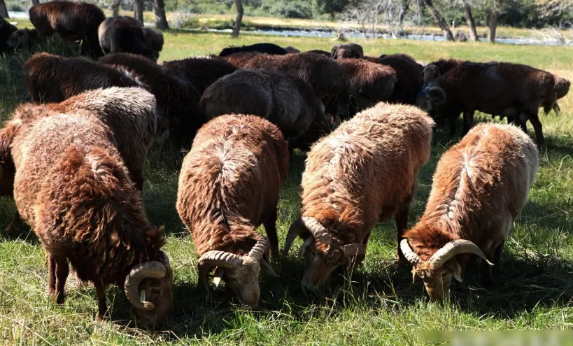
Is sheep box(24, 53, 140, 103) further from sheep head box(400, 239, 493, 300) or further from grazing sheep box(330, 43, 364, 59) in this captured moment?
grazing sheep box(330, 43, 364, 59)

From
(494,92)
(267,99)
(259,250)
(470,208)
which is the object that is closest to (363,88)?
(494,92)

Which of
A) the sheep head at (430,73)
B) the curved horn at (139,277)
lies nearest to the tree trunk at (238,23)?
the sheep head at (430,73)

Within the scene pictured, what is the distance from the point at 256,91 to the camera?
901cm

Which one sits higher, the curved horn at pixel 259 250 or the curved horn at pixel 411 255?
the curved horn at pixel 259 250

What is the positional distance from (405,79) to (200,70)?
16.5ft

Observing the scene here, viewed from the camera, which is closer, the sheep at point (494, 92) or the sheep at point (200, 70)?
the sheep at point (200, 70)

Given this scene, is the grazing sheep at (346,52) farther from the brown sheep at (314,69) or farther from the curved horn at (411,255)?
the curved horn at (411,255)

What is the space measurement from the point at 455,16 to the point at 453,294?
2828 inches

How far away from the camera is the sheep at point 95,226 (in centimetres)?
495

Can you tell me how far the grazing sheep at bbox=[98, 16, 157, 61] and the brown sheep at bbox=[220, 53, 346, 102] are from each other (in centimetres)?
405

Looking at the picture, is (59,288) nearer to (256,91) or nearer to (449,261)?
(449,261)

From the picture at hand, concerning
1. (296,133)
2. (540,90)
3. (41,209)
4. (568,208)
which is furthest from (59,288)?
(540,90)

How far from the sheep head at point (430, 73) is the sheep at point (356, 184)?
7345 millimetres

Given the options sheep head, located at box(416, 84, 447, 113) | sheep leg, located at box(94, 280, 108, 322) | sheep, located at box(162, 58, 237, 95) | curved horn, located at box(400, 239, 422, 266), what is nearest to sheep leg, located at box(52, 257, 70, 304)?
sheep leg, located at box(94, 280, 108, 322)
